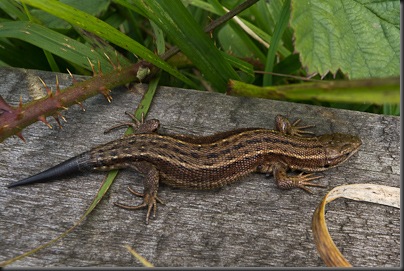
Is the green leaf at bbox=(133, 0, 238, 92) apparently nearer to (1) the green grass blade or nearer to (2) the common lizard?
(2) the common lizard

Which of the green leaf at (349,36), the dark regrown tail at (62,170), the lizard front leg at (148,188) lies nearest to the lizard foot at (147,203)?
the lizard front leg at (148,188)

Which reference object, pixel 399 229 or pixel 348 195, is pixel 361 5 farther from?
pixel 399 229

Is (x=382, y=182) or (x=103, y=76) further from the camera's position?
(x=103, y=76)

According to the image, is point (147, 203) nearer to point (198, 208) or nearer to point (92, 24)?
point (198, 208)

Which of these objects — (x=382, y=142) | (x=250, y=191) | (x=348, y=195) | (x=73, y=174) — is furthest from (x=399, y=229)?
(x=73, y=174)

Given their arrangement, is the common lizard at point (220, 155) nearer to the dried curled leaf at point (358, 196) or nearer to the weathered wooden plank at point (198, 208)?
the weathered wooden plank at point (198, 208)

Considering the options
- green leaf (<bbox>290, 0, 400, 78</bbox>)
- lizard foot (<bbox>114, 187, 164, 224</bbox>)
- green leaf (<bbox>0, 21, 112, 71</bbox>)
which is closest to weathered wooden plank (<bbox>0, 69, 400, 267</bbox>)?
lizard foot (<bbox>114, 187, 164, 224</bbox>)
